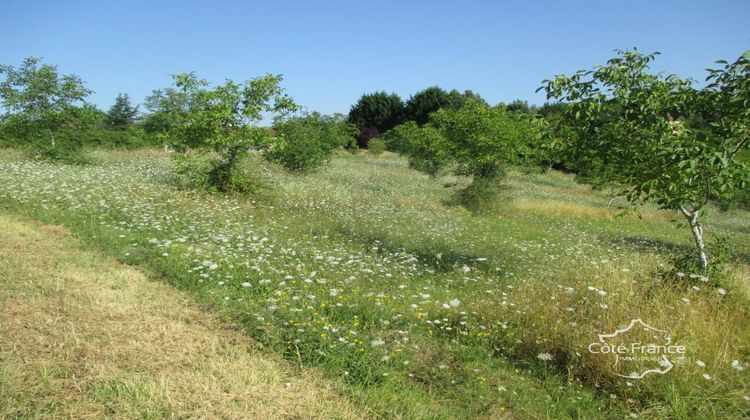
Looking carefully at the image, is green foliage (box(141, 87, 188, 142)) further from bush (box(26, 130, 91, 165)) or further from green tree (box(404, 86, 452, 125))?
green tree (box(404, 86, 452, 125))

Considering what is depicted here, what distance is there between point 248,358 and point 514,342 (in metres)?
2.95

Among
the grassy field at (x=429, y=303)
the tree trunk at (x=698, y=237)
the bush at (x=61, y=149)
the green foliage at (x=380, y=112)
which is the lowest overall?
the grassy field at (x=429, y=303)

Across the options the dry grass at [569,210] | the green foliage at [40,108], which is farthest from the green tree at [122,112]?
the dry grass at [569,210]

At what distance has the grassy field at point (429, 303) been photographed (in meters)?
3.80

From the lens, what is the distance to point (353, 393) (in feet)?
11.7

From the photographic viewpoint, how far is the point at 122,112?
64.2m

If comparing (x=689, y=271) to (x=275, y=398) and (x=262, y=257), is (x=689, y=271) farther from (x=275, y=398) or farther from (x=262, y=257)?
(x=262, y=257)

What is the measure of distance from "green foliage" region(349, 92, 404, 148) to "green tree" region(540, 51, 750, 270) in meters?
60.7

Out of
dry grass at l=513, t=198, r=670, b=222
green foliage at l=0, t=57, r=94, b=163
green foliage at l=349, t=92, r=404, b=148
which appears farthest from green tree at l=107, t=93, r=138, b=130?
dry grass at l=513, t=198, r=670, b=222

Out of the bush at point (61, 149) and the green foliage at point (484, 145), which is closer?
the bush at point (61, 149)

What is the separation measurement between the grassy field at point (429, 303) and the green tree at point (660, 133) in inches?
50.8

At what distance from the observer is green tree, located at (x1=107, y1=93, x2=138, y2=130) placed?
207 feet

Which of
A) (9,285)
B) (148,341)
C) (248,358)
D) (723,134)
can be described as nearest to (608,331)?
(723,134)

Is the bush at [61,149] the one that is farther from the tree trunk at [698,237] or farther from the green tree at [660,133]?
the tree trunk at [698,237]
